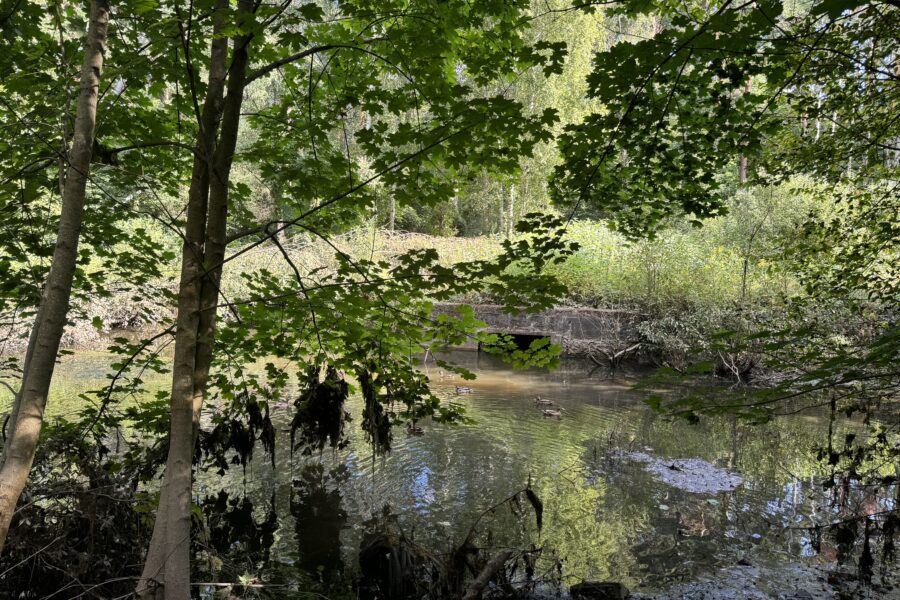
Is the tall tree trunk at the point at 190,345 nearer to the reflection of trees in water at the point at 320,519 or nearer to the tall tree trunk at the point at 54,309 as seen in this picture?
the tall tree trunk at the point at 54,309

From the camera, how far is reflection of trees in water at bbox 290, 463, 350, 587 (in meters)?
5.07

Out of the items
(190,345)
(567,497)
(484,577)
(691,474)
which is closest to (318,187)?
(190,345)

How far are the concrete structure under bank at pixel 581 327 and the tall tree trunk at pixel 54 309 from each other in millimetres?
13163

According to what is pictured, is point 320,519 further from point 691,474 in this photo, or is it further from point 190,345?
point 691,474

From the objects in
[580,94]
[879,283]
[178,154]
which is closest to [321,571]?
[178,154]

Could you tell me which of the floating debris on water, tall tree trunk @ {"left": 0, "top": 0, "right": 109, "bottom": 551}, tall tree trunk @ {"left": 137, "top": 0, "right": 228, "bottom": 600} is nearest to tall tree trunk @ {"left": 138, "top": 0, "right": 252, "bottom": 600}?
tall tree trunk @ {"left": 137, "top": 0, "right": 228, "bottom": 600}

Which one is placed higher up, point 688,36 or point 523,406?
point 688,36

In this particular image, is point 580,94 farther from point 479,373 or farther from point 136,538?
point 136,538

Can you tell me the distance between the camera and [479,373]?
46.2 feet

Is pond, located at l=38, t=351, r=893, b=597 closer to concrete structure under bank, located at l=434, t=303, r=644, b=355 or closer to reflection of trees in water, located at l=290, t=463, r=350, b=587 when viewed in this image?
reflection of trees in water, located at l=290, t=463, r=350, b=587

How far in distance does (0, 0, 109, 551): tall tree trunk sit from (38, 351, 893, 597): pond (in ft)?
7.48

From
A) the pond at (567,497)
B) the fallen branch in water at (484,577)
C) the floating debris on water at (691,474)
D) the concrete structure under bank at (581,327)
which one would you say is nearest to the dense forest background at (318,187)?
the fallen branch in water at (484,577)

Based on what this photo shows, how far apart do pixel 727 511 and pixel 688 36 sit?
5.10 m

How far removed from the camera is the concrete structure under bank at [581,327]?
15.2 metres
